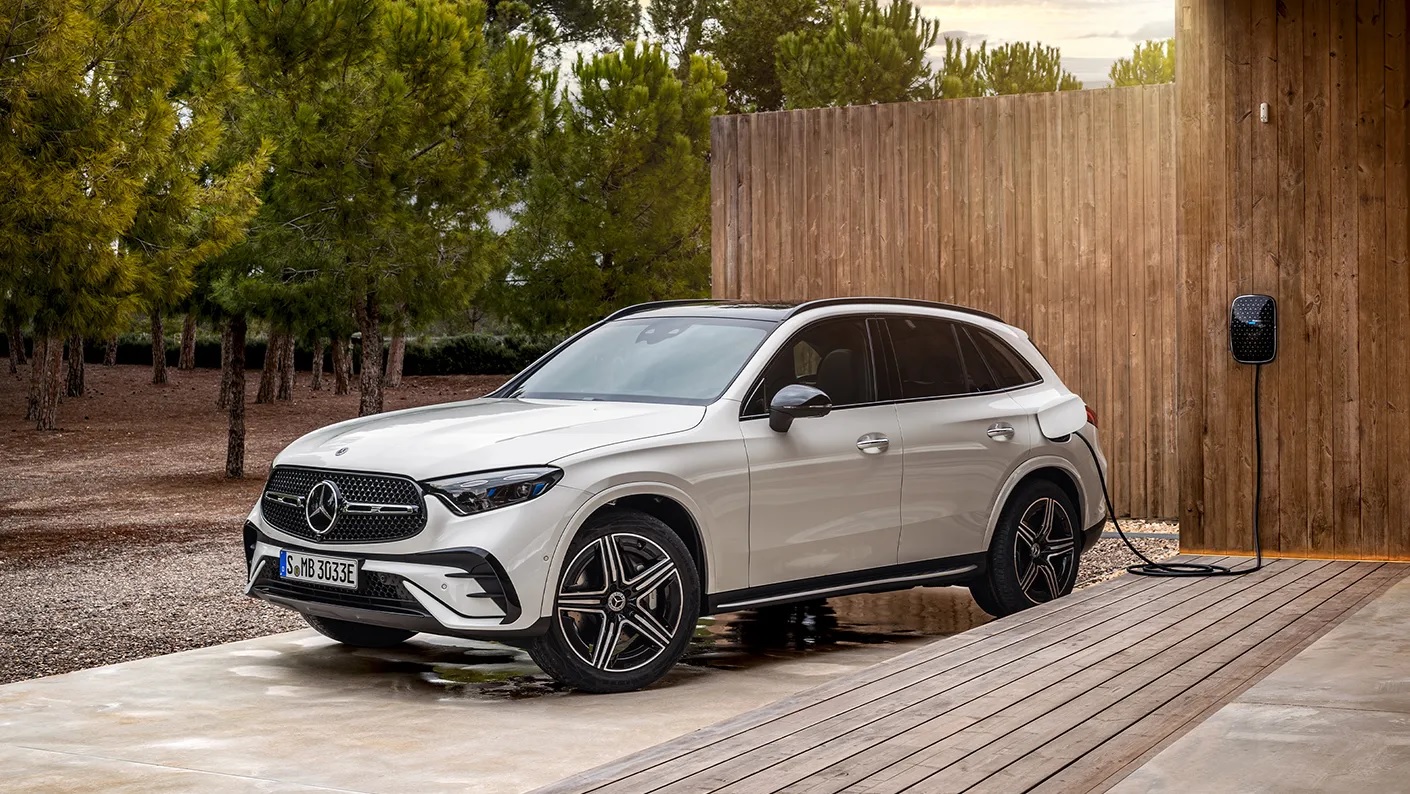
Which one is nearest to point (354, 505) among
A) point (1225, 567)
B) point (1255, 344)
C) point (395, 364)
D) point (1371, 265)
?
point (1225, 567)

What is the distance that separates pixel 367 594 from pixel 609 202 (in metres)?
22.5

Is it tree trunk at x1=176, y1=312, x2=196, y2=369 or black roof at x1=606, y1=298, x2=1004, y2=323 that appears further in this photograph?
tree trunk at x1=176, y1=312, x2=196, y2=369

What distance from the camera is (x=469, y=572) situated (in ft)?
21.7

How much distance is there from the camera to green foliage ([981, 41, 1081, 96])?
42.4 meters

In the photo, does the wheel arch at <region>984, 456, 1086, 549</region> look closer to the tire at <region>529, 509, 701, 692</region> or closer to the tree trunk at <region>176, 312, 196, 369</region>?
the tire at <region>529, 509, 701, 692</region>

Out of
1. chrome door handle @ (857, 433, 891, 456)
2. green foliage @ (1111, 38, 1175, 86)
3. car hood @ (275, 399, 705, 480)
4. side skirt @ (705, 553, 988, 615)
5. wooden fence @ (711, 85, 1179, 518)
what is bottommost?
side skirt @ (705, 553, 988, 615)

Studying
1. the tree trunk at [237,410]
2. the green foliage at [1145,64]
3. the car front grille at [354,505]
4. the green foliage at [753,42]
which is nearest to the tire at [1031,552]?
the car front grille at [354,505]

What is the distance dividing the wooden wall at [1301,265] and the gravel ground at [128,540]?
186 cm

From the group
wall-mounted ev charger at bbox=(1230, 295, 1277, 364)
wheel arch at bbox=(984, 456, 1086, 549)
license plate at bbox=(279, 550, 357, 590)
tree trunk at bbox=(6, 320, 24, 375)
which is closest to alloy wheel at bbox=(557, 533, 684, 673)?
license plate at bbox=(279, 550, 357, 590)

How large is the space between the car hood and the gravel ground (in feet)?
6.99

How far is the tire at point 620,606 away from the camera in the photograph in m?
6.86

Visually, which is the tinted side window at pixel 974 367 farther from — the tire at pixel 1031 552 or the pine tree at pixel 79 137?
the pine tree at pixel 79 137

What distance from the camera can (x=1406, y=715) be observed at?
504 cm

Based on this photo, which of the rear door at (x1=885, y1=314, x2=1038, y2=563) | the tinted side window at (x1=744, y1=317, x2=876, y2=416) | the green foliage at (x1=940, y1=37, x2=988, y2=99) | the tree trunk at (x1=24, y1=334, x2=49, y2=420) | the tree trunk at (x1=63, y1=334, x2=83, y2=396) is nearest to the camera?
the tinted side window at (x1=744, y1=317, x2=876, y2=416)
